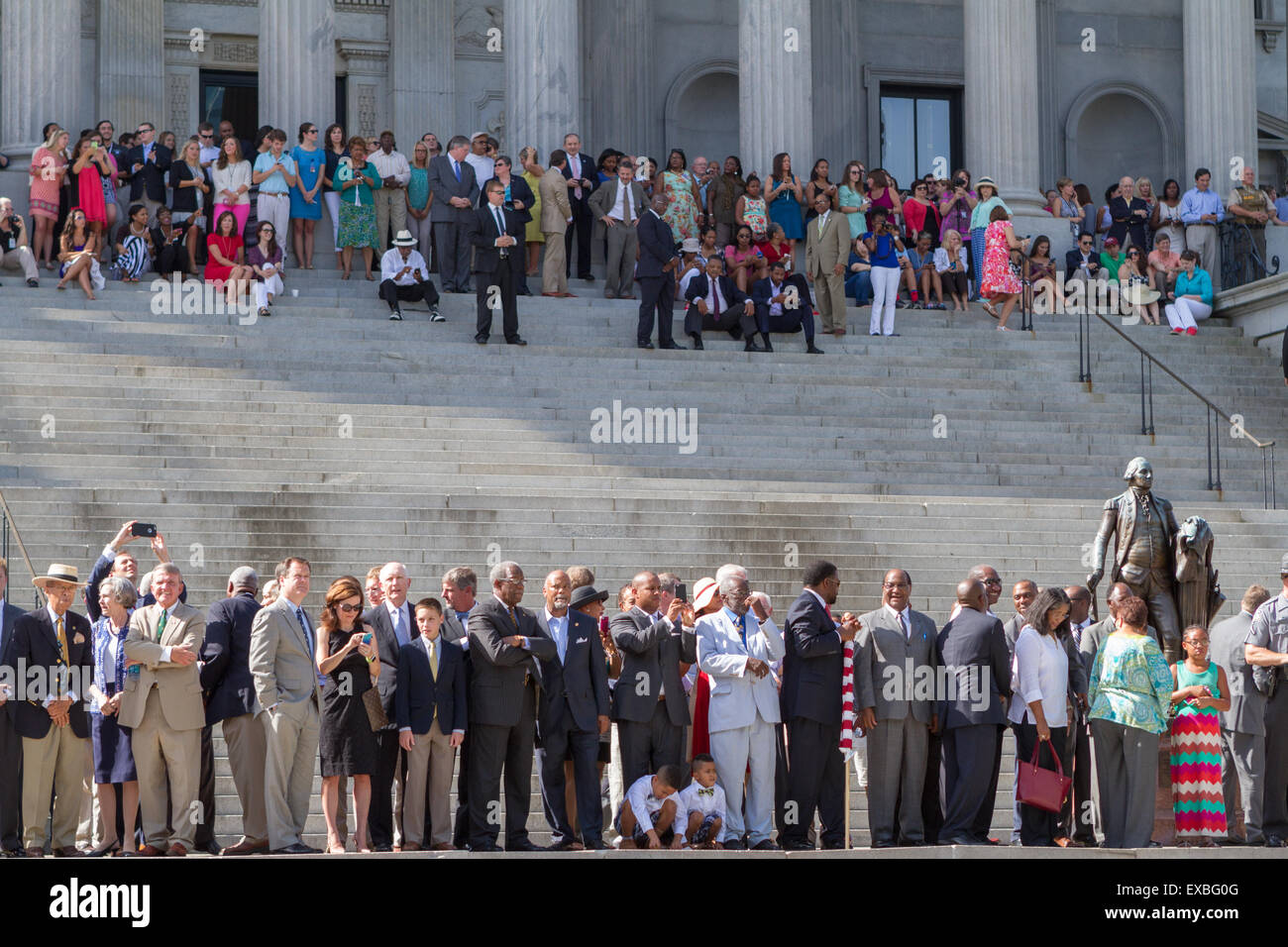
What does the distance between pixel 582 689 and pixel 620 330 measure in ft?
38.8

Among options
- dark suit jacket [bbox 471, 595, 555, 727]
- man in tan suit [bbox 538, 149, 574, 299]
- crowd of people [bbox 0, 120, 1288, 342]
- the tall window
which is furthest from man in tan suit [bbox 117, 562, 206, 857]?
the tall window

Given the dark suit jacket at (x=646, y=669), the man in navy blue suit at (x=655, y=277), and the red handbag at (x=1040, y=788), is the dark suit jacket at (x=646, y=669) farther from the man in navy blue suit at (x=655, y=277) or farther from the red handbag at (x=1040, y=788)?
the man in navy blue suit at (x=655, y=277)

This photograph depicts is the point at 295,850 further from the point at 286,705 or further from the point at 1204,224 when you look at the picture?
the point at 1204,224

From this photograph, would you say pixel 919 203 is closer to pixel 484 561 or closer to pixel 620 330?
pixel 620 330

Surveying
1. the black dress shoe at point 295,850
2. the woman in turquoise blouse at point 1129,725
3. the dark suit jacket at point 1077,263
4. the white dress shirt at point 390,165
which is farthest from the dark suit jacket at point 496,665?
the dark suit jacket at point 1077,263

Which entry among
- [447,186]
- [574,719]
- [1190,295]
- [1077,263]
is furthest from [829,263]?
[574,719]

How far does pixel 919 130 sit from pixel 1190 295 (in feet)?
34.8

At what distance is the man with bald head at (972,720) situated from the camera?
1444 cm

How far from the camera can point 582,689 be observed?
14344 mm

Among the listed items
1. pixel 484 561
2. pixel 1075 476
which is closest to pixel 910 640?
pixel 484 561

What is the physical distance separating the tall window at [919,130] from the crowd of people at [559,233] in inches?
332

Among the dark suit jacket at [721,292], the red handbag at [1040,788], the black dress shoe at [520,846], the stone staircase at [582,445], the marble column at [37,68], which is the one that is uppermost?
the marble column at [37,68]
